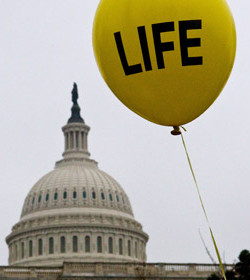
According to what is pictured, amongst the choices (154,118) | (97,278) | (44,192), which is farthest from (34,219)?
(154,118)

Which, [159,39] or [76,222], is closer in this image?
[159,39]

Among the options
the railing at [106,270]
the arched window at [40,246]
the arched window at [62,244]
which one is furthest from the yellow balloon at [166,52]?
the arched window at [40,246]

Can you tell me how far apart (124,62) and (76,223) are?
11653 cm

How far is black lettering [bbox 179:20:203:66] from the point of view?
1549 cm

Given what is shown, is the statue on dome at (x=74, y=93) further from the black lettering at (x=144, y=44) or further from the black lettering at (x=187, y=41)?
the black lettering at (x=187, y=41)

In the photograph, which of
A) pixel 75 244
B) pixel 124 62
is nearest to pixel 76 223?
pixel 75 244

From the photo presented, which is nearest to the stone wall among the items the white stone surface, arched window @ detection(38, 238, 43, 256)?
the white stone surface

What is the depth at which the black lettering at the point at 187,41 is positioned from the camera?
1549 cm

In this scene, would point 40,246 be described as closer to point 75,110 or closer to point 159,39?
point 75,110

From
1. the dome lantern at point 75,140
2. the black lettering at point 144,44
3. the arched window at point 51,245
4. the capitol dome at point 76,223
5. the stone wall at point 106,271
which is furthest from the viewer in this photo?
the dome lantern at point 75,140

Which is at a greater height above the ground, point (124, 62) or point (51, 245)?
point (51, 245)

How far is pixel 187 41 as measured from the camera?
51.2ft

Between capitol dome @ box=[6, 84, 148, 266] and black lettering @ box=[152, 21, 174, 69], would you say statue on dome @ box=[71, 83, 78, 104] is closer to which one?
capitol dome @ box=[6, 84, 148, 266]

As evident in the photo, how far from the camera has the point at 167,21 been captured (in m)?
15.5
